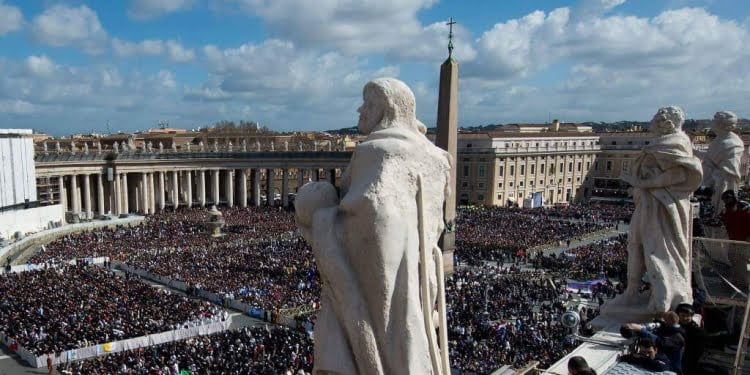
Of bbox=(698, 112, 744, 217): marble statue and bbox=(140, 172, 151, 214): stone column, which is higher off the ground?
bbox=(698, 112, 744, 217): marble statue

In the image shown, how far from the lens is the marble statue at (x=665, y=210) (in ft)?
23.9

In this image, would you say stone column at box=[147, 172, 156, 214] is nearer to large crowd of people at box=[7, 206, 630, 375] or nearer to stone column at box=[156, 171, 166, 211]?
stone column at box=[156, 171, 166, 211]

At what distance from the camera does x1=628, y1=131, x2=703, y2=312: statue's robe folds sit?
287 inches

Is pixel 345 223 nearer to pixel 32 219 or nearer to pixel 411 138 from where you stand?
→ pixel 411 138

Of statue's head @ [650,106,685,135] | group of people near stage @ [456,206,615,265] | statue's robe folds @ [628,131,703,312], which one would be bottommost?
group of people near stage @ [456,206,615,265]

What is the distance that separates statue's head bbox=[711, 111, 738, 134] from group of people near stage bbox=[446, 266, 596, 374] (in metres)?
4.94

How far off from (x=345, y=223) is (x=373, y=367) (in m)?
1.02

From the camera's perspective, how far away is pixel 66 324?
798 inches

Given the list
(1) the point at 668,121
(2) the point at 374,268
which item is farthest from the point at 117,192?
(2) the point at 374,268

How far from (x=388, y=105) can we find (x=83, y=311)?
70.2 feet

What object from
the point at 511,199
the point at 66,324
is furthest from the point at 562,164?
the point at 66,324

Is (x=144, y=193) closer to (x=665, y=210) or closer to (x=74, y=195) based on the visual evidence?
(x=74, y=195)

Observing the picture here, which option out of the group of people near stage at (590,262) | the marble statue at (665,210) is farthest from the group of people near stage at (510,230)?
the marble statue at (665,210)

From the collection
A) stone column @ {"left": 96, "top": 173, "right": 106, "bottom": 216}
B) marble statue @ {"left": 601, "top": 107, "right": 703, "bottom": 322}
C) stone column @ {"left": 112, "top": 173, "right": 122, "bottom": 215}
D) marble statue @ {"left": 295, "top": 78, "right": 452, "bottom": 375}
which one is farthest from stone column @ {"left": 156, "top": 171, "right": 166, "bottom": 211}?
marble statue @ {"left": 295, "top": 78, "right": 452, "bottom": 375}
